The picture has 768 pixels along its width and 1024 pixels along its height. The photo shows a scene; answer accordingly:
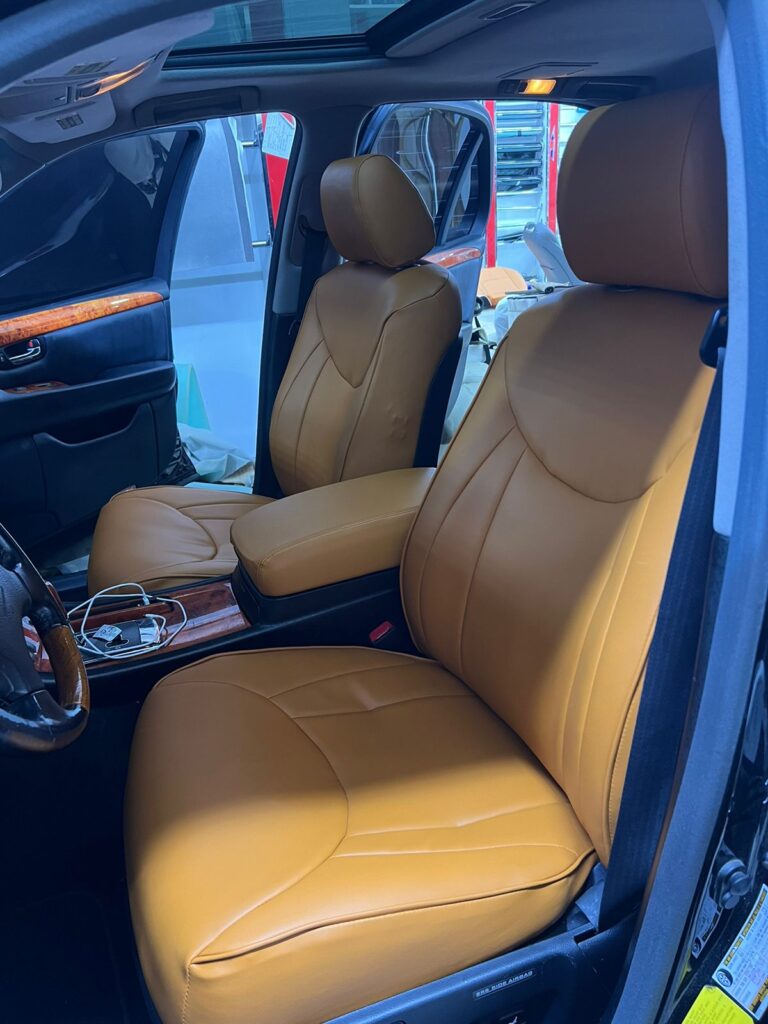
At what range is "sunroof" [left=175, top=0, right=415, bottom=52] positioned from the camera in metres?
1.42

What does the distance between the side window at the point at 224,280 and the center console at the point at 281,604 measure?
190cm

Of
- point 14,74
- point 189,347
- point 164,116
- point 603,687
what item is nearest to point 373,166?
point 164,116

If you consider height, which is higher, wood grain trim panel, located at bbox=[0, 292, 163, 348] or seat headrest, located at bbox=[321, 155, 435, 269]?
seat headrest, located at bbox=[321, 155, 435, 269]


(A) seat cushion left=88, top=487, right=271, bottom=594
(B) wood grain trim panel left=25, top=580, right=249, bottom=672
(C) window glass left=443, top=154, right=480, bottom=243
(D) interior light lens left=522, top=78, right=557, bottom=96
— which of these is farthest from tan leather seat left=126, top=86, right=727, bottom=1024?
(C) window glass left=443, top=154, right=480, bottom=243

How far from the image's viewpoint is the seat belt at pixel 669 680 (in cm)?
69

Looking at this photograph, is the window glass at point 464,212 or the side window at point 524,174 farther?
the side window at point 524,174

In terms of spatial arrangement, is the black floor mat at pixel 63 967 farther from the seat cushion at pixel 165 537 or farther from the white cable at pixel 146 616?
the seat cushion at pixel 165 537

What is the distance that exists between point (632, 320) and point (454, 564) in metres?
0.43

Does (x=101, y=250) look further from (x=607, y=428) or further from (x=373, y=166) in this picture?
(x=607, y=428)

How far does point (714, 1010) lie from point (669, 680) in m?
0.32

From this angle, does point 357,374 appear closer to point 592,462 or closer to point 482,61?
point 482,61

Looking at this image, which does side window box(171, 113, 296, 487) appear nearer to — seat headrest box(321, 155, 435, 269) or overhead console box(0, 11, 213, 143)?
seat headrest box(321, 155, 435, 269)

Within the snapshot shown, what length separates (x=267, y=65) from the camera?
1.79 metres

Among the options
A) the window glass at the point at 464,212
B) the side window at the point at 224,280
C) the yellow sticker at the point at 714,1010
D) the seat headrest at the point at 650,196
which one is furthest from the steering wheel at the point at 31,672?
the window glass at the point at 464,212
